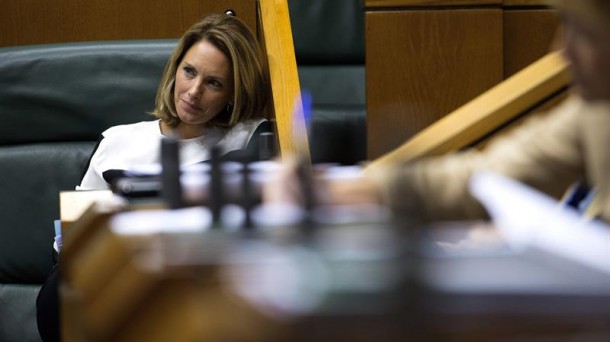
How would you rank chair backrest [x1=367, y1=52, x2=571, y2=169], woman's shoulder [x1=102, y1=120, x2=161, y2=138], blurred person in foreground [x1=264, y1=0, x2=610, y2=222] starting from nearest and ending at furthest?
1. blurred person in foreground [x1=264, y1=0, x2=610, y2=222]
2. chair backrest [x1=367, y1=52, x2=571, y2=169]
3. woman's shoulder [x1=102, y1=120, x2=161, y2=138]

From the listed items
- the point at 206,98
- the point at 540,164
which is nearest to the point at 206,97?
the point at 206,98

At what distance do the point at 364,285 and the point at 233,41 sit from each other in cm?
181

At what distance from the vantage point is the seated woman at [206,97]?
218 centimetres

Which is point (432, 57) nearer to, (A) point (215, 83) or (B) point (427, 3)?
(B) point (427, 3)

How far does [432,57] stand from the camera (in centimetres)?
196

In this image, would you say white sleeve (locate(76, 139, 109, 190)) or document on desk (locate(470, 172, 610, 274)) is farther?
white sleeve (locate(76, 139, 109, 190))

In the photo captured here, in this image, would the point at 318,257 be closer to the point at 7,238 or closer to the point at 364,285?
the point at 364,285

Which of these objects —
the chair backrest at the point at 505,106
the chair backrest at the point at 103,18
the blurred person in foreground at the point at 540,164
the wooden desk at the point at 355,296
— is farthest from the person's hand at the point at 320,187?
the chair backrest at the point at 103,18

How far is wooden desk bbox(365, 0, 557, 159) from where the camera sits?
196 centimetres

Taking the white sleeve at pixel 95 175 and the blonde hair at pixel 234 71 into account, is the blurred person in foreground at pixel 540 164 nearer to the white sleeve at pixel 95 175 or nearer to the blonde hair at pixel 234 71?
the blonde hair at pixel 234 71

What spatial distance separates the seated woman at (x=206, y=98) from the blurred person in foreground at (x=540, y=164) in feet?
3.99

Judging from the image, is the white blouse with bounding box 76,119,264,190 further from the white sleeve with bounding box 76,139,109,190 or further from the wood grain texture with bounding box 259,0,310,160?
the wood grain texture with bounding box 259,0,310,160

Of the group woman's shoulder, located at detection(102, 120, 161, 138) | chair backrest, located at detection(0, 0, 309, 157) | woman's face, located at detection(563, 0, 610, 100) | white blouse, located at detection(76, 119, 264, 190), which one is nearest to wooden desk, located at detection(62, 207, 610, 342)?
woman's face, located at detection(563, 0, 610, 100)

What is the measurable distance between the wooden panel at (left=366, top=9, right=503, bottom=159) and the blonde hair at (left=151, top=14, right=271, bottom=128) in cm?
32
